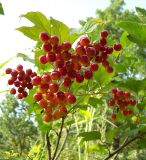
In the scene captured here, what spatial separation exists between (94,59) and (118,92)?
0.31 m

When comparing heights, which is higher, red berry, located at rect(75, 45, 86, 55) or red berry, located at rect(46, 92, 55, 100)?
red berry, located at rect(75, 45, 86, 55)

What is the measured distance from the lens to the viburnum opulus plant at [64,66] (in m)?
1.28

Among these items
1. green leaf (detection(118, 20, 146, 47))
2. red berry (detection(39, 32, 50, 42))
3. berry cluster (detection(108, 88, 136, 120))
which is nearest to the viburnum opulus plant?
red berry (detection(39, 32, 50, 42))

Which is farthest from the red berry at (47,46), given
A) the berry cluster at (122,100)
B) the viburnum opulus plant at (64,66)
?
the berry cluster at (122,100)

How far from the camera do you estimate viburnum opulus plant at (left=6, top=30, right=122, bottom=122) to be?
4.19 ft

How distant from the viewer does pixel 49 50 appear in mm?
1299

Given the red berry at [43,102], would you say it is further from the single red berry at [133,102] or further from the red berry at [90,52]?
the single red berry at [133,102]

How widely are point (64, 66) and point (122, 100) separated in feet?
1.54

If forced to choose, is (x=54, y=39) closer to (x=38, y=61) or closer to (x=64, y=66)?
(x=64, y=66)

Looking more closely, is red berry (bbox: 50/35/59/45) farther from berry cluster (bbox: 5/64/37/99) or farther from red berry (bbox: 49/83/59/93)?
berry cluster (bbox: 5/64/37/99)

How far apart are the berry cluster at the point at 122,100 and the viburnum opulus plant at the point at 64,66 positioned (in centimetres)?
24

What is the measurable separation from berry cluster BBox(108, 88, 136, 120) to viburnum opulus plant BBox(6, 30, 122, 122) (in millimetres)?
236

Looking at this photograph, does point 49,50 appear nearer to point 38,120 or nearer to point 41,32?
point 41,32

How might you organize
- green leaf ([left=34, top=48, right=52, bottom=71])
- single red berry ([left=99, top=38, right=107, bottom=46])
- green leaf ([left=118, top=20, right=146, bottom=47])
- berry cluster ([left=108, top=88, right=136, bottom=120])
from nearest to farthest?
green leaf ([left=118, top=20, right=146, bottom=47]) → single red berry ([left=99, top=38, right=107, bottom=46]) → green leaf ([left=34, top=48, right=52, bottom=71]) → berry cluster ([left=108, top=88, right=136, bottom=120])
